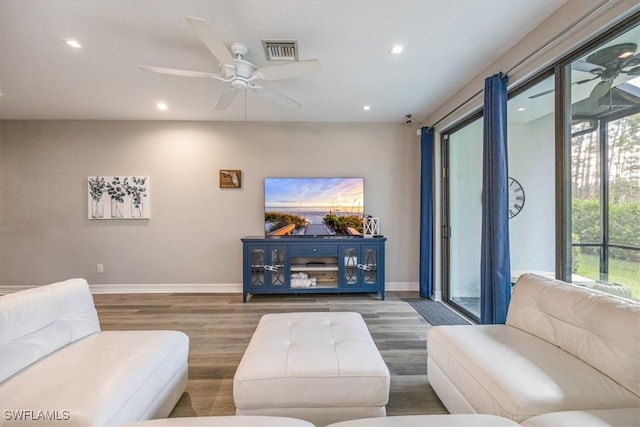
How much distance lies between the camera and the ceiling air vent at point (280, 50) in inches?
86.7

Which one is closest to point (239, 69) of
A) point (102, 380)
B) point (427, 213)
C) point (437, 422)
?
point (102, 380)

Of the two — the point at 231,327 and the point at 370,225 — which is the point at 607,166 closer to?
the point at 370,225

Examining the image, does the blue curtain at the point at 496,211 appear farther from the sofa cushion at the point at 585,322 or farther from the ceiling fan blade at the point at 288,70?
the ceiling fan blade at the point at 288,70

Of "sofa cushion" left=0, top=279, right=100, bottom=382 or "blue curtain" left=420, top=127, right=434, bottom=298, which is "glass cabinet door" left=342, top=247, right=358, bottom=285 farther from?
"sofa cushion" left=0, top=279, right=100, bottom=382

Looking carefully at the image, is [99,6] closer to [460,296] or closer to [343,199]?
[343,199]

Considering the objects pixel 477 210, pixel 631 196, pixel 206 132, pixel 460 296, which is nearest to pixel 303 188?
pixel 206 132

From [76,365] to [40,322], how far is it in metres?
0.35

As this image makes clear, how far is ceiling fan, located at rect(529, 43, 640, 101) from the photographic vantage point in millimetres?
1565

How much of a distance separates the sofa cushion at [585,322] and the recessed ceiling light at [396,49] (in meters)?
2.01

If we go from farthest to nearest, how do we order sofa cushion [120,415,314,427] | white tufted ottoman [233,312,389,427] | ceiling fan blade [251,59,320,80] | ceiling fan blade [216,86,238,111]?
1. ceiling fan blade [216,86,238,111]
2. ceiling fan blade [251,59,320,80]
3. white tufted ottoman [233,312,389,427]
4. sofa cushion [120,415,314,427]

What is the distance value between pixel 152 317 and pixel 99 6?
117 inches

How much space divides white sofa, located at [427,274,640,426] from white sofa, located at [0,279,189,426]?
160cm

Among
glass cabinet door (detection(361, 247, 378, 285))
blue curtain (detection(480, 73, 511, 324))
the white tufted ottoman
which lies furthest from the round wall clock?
the white tufted ottoman

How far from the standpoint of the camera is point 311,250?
12.2 feet
